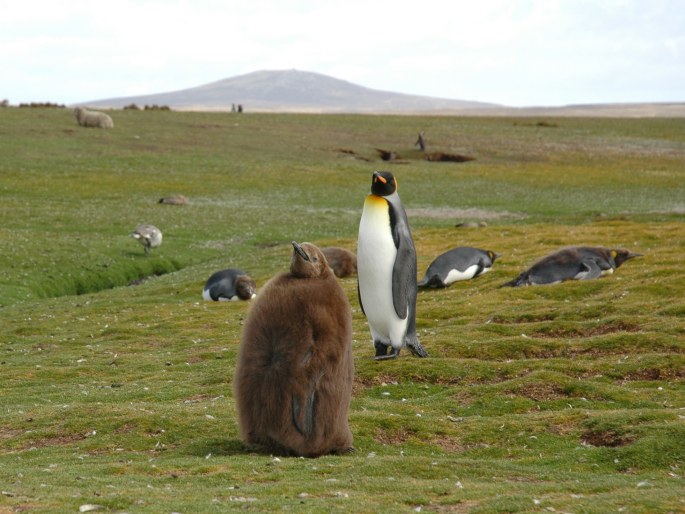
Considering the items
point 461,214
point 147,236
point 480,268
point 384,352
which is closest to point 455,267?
point 480,268

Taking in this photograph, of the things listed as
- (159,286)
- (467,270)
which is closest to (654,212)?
(467,270)

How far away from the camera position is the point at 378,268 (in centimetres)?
1399

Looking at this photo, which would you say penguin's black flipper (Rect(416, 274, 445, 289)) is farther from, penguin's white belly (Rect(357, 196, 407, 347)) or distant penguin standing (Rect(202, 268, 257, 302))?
penguin's white belly (Rect(357, 196, 407, 347))

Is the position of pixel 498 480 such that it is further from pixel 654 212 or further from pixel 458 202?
pixel 458 202

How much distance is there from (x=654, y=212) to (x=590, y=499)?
35.6 metres

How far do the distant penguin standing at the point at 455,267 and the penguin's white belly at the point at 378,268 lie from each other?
7.89 meters

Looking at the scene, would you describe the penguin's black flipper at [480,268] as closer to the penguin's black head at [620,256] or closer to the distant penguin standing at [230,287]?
the penguin's black head at [620,256]

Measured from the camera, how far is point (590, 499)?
7.21 meters

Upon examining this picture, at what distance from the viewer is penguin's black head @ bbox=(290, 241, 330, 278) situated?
8820 mm

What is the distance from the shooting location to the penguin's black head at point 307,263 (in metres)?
8.82

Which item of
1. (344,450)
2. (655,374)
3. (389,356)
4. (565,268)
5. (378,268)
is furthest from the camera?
(565,268)

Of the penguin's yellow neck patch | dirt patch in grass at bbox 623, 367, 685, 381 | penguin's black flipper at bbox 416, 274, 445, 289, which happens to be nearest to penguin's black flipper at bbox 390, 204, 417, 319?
the penguin's yellow neck patch

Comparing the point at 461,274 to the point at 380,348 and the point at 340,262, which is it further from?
the point at 380,348

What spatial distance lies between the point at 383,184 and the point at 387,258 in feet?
3.46
